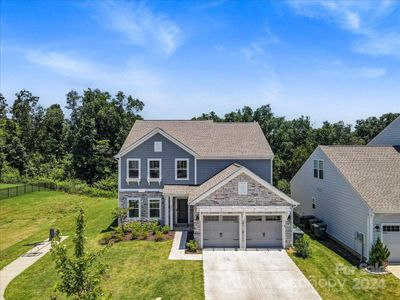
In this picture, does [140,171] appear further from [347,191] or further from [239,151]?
[347,191]

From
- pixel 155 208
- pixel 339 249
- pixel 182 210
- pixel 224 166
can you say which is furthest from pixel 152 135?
pixel 339 249

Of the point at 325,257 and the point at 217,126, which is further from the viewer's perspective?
the point at 217,126

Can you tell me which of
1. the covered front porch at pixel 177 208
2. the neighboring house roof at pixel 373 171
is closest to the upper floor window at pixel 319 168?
the neighboring house roof at pixel 373 171

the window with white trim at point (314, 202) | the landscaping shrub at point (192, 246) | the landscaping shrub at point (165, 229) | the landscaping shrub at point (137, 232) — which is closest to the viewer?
the landscaping shrub at point (192, 246)

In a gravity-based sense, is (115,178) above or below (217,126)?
below

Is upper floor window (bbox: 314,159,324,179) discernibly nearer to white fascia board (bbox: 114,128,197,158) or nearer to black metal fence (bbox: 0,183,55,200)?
white fascia board (bbox: 114,128,197,158)

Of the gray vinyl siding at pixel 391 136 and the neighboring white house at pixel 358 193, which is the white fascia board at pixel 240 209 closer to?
the neighboring white house at pixel 358 193

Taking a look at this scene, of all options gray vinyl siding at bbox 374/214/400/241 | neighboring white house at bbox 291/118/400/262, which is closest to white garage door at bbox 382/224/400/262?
neighboring white house at bbox 291/118/400/262

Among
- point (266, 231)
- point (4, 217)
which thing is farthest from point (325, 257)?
point (4, 217)
